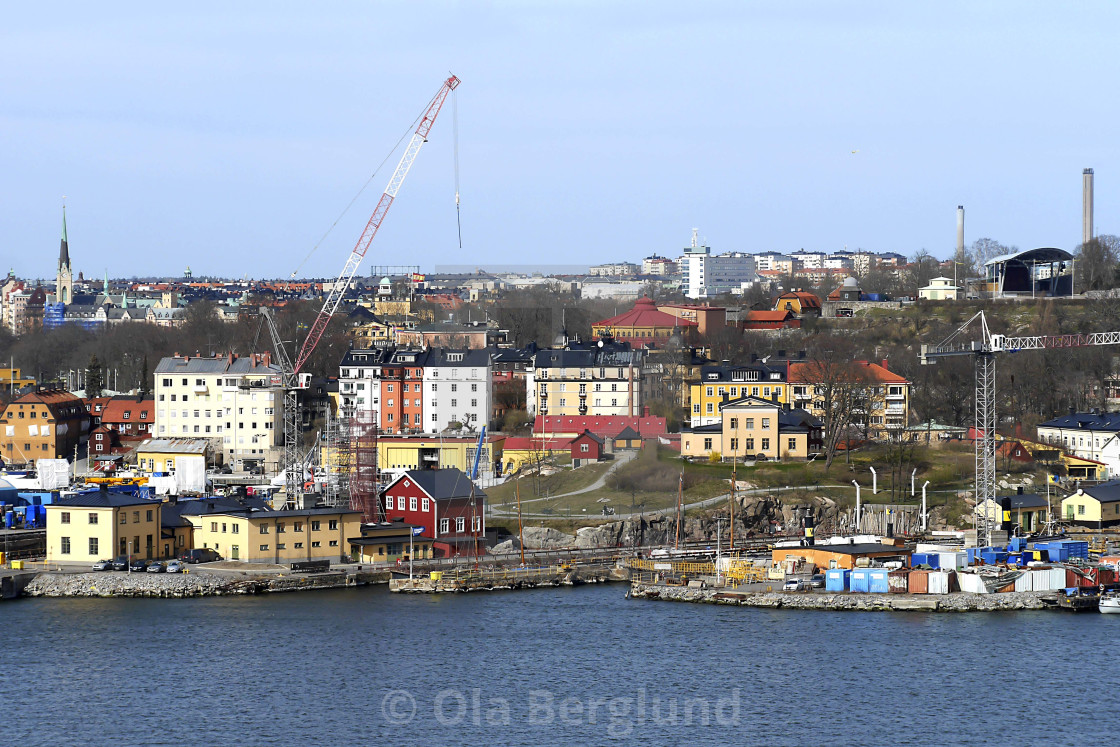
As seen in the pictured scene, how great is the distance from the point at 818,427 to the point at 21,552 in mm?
16140

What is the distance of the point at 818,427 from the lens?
34.2 metres

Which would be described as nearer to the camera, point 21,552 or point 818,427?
point 21,552

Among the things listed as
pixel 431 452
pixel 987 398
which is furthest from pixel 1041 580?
pixel 431 452

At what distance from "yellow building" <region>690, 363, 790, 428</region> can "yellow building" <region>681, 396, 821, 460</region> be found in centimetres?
A: 313

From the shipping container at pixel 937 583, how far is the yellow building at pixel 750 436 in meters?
9.43

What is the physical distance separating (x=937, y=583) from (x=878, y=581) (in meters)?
0.84

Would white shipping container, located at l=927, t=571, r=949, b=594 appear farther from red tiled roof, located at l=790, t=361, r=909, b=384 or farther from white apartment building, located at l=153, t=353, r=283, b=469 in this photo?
white apartment building, located at l=153, t=353, r=283, b=469

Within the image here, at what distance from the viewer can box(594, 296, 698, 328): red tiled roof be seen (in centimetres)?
4881

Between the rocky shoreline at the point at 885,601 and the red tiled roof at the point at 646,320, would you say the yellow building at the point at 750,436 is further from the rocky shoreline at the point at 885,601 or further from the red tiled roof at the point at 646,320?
the red tiled roof at the point at 646,320

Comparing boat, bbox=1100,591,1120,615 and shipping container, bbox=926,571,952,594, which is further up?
shipping container, bbox=926,571,952,594

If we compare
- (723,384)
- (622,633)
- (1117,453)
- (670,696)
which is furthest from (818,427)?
(670,696)

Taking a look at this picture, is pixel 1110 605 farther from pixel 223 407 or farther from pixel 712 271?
pixel 712 271

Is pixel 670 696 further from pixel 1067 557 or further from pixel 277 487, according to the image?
pixel 277 487

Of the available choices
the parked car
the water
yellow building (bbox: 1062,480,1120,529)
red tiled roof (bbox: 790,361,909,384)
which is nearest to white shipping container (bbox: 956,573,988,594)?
the water
